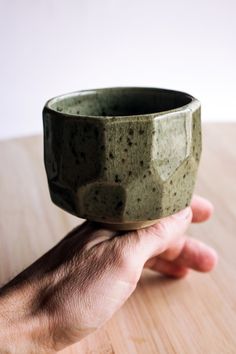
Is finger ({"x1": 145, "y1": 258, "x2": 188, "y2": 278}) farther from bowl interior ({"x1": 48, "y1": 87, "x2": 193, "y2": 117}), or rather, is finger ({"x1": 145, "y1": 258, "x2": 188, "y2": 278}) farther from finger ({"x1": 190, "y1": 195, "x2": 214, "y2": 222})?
bowl interior ({"x1": 48, "y1": 87, "x2": 193, "y2": 117})

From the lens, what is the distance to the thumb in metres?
0.51

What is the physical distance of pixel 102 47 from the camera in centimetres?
175

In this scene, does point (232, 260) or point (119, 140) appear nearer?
point (119, 140)

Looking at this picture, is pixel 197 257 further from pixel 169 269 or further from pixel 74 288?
pixel 74 288

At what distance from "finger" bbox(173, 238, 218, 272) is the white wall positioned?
1.23 metres

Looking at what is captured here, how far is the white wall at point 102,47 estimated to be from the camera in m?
1.68

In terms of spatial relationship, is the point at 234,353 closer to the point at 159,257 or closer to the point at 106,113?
the point at 159,257

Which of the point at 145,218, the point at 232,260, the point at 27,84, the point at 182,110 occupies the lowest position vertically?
the point at 27,84

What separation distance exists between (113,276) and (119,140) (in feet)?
0.44

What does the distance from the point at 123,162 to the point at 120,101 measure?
163mm

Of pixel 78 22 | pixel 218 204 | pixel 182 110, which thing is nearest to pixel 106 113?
pixel 182 110

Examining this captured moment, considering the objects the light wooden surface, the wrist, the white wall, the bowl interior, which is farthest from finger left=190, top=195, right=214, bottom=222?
the white wall

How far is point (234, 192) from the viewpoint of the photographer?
2.64ft

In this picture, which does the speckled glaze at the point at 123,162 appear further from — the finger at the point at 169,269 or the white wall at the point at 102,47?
A: the white wall at the point at 102,47
